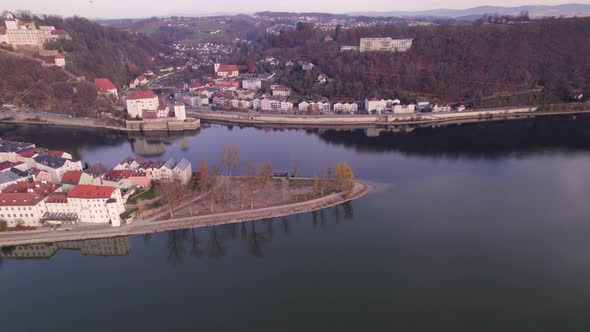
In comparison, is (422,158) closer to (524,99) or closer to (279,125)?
(279,125)

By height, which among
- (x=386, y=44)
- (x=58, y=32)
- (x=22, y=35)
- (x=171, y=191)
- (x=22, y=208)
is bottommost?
(x=22, y=208)

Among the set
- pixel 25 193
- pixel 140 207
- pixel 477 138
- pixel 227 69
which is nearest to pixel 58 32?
pixel 227 69

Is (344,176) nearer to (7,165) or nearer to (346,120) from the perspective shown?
(346,120)

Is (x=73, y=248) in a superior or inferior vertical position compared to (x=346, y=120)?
inferior

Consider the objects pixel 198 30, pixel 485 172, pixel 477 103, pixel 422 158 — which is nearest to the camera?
pixel 485 172

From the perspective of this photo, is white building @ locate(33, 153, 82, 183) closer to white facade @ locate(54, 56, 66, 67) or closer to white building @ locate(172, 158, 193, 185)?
white building @ locate(172, 158, 193, 185)

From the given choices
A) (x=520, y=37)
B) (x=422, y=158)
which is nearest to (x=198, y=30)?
(x=520, y=37)
